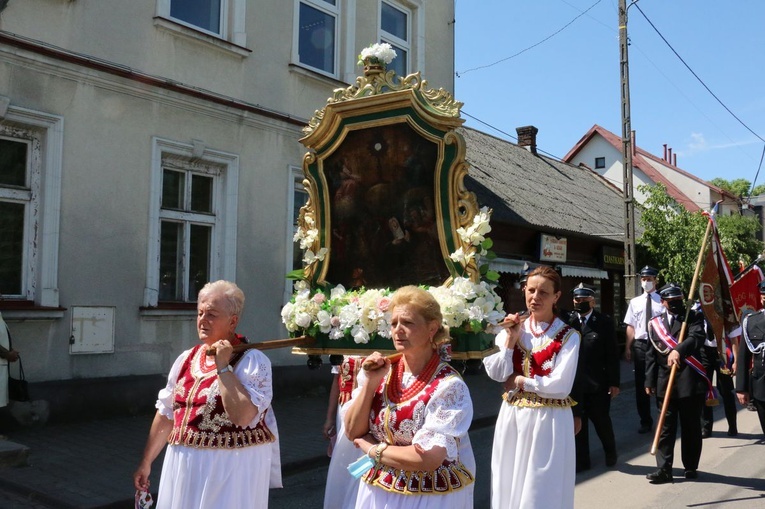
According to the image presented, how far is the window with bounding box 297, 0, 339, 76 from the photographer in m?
12.4

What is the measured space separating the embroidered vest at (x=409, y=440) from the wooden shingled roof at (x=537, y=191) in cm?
1201

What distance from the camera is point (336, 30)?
1291 cm

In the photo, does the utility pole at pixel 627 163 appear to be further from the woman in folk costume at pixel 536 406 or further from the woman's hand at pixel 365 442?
the woman's hand at pixel 365 442

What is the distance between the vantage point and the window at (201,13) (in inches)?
414

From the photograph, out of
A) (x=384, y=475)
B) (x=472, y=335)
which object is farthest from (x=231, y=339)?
(x=472, y=335)

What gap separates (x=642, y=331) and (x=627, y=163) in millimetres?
6447

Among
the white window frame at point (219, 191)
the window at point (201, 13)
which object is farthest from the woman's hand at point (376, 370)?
the window at point (201, 13)

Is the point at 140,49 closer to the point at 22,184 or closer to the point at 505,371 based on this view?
the point at 22,184

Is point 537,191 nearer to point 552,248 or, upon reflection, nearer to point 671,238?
point 552,248

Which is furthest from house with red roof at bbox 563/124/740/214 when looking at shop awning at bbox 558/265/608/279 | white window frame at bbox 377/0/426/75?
white window frame at bbox 377/0/426/75

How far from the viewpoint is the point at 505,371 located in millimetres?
4879

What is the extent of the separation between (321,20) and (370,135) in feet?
27.8

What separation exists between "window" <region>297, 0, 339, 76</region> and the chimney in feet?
49.6

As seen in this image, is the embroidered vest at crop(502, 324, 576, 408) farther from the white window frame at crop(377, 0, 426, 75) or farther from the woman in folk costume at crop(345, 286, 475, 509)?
the white window frame at crop(377, 0, 426, 75)
